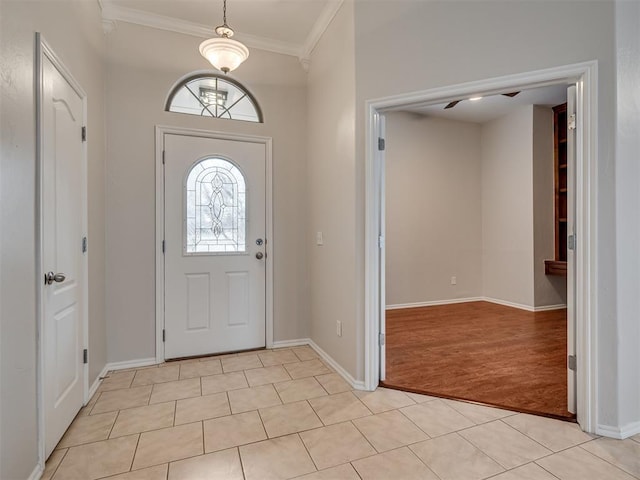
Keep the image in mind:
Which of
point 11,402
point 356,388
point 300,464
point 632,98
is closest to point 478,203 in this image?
point 632,98

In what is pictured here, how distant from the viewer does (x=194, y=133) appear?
10.2 feet

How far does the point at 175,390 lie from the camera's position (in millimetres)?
2508

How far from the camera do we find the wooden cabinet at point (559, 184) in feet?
15.9

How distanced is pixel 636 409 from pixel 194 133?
3.81 meters

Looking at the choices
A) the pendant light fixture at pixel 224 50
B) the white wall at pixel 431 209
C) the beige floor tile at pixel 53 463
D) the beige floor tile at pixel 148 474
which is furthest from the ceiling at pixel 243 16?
the beige floor tile at pixel 148 474

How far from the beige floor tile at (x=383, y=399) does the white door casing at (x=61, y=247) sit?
1836 mm

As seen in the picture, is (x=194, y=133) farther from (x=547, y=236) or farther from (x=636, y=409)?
(x=547, y=236)

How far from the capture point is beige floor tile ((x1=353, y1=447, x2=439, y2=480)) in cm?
160

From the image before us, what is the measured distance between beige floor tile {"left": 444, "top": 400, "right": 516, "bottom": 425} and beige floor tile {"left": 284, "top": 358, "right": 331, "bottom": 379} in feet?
3.45

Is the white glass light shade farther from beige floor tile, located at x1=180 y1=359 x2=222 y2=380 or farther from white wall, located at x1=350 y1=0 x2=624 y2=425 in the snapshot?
beige floor tile, located at x1=180 y1=359 x2=222 y2=380

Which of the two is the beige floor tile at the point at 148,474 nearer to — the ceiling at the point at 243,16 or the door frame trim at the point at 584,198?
the door frame trim at the point at 584,198

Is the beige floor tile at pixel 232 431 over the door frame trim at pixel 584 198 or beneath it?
beneath

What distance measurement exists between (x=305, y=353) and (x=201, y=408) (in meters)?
1.23

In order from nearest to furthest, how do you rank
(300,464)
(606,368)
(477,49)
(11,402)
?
(11,402) < (300,464) < (606,368) < (477,49)
